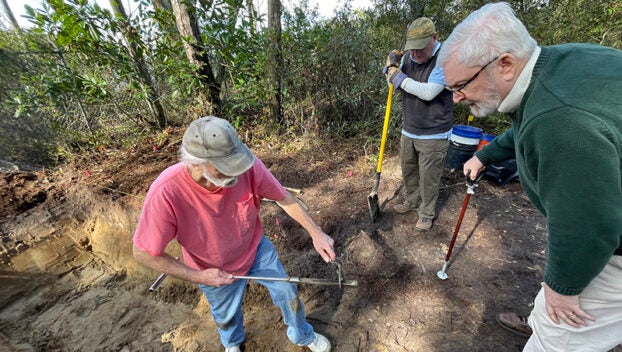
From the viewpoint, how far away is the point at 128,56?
200 inches

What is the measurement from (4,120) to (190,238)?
615 centimetres

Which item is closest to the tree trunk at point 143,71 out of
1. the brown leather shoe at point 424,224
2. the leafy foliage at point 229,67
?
the leafy foliage at point 229,67

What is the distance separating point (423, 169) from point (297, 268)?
6.43 feet

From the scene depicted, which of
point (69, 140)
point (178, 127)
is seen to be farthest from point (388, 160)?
point (69, 140)

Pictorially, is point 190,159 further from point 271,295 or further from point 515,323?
point 515,323

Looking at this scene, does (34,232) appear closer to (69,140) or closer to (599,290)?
(69,140)

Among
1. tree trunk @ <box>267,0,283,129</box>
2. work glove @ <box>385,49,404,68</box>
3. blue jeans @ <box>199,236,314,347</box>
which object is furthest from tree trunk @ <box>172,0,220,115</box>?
blue jeans @ <box>199,236,314,347</box>

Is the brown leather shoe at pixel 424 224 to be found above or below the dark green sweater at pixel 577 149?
below

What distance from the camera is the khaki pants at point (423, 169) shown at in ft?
10.5

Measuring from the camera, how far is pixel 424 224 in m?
3.55

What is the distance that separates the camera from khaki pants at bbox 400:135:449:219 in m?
3.20

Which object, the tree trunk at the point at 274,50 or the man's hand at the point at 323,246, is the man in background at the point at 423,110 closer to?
the man's hand at the point at 323,246

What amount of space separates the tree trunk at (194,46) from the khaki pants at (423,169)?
3969 mm

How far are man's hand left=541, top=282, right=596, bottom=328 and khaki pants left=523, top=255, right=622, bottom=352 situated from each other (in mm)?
58
